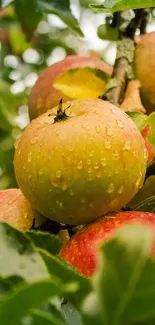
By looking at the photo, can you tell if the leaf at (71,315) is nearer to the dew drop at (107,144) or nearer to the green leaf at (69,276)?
the green leaf at (69,276)

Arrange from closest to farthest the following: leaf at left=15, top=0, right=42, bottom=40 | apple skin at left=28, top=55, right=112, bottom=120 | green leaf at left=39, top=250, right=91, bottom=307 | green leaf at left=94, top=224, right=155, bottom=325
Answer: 1. green leaf at left=94, top=224, right=155, bottom=325
2. green leaf at left=39, top=250, right=91, bottom=307
3. apple skin at left=28, top=55, right=112, bottom=120
4. leaf at left=15, top=0, right=42, bottom=40

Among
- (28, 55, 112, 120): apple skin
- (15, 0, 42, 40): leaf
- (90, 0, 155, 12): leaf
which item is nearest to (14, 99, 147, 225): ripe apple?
(90, 0, 155, 12): leaf

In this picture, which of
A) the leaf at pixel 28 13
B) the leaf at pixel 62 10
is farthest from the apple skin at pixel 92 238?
the leaf at pixel 28 13

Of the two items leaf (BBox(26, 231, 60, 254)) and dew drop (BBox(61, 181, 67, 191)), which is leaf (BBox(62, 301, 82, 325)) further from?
dew drop (BBox(61, 181, 67, 191))

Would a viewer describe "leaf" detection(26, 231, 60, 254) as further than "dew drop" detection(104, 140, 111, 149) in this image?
No

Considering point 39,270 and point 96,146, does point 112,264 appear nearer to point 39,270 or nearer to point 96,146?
point 39,270

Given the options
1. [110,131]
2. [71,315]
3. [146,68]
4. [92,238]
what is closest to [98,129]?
[110,131]

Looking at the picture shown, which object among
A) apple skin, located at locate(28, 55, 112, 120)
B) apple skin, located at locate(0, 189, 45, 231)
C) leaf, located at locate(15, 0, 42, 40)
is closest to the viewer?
apple skin, located at locate(0, 189, 45, 231)

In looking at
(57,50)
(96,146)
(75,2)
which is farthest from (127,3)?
(57,50)
